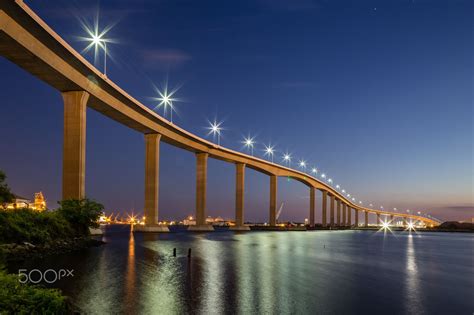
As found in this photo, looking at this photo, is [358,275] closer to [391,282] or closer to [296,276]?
[391,282]

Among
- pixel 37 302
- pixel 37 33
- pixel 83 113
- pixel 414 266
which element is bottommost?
pixel 414 266

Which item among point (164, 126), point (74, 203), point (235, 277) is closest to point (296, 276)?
point (235, 277)

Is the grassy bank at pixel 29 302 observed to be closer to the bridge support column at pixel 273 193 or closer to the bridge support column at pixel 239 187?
the bridge support column at pixel 239 187

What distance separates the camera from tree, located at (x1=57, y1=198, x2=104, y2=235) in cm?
5088

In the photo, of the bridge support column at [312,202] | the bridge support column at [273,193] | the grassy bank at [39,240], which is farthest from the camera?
the bridge support column at [312,202]

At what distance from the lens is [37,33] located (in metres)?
43.0

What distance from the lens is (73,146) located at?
5434 centimetres

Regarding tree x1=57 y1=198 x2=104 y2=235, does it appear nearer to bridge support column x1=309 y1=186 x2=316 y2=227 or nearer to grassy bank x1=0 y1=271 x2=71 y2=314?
grassy bank x1=0 y1=271 x2=71 y2=314

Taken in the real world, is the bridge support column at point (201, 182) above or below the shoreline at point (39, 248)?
above

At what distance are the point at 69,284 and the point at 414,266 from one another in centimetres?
3296

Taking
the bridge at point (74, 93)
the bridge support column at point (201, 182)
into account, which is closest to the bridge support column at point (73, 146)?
the bridge at point (74, 93)

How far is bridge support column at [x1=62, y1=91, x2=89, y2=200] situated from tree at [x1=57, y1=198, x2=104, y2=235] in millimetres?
2475

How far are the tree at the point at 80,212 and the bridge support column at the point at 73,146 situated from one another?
2.48 m

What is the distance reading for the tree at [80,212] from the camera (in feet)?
167
